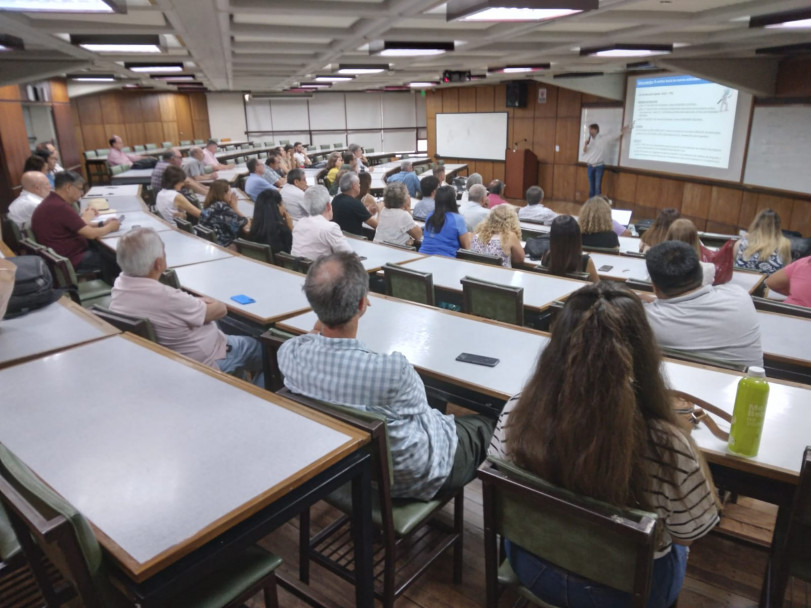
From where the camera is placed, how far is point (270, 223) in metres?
4.87

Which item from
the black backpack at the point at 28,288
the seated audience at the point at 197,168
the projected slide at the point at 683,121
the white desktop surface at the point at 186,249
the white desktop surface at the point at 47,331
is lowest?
the white desktop surface at the point at 186,249

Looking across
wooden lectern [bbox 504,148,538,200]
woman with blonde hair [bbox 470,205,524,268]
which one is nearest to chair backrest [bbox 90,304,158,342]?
woman with blonde hair [bbox 470,205,524,268]

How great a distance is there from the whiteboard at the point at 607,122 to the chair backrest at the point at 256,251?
938cm

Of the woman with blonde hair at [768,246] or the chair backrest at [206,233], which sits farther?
the chair backrest at [206,233]

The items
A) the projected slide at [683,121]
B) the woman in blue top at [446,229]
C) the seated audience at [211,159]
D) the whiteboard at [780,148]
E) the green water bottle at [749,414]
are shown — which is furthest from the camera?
the seated audience at [211,159]

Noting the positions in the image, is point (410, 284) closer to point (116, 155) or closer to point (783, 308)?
point (783, 308)

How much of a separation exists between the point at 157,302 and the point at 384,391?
144 cm

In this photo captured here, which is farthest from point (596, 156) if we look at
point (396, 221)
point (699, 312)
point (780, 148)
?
point (699, 312)

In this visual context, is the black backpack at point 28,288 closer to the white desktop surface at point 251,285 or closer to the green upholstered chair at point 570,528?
the white desktop surface at point 251,285

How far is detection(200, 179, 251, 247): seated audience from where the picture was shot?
5.39 m

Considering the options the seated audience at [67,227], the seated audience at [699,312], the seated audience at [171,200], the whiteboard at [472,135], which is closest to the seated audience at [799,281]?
the seated audience at [699,312]

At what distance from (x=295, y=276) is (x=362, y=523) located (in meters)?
2.15

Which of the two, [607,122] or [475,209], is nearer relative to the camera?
[475,209]

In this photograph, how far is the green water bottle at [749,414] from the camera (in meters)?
1.49
